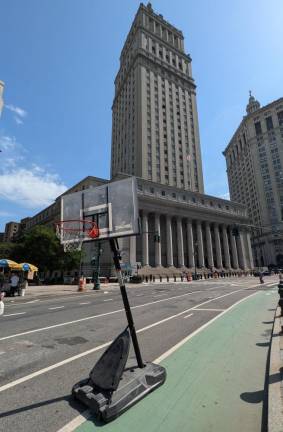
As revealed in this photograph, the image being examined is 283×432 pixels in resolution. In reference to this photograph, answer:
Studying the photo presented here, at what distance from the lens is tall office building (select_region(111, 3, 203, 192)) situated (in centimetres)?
8156

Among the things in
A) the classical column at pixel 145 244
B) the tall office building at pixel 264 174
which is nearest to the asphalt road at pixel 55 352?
the classical column at pixel 145 244

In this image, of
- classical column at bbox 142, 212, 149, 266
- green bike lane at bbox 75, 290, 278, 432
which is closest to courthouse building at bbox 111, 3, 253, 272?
classical column at bbox 142, 212, 149, 266

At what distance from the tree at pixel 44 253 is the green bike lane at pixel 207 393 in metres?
A: 46.8

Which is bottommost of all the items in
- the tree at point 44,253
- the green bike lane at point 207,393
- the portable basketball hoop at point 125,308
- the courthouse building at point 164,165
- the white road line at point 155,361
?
the green bike lane at point 207,393

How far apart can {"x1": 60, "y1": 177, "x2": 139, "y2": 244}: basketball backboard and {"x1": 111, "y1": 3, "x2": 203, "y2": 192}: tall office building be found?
232 ft

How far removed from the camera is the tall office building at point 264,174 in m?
108

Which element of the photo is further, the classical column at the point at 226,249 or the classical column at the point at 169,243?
the classical column at the point at 226,249

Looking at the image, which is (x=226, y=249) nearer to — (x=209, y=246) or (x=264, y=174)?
(x=209, y=246)

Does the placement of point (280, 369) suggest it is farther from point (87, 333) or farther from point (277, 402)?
A: point (87, 333)

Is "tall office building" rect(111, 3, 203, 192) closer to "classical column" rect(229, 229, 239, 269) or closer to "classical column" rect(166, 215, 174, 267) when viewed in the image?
"classical column" rect(166, 215, 174, 267)

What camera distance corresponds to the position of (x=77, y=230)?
584 cm

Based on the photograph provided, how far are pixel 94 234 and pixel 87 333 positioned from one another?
4446 mm

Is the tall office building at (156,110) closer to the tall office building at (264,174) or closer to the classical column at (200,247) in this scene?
the classical column at (200,247)

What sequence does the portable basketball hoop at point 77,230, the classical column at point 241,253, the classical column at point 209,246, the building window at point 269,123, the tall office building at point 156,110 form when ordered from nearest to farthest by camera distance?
the portable basketball hoop at point 77,230 < the classical column at point 209,246 < the tall office building at point 156,110 < the classical column at point 241,253 < the building window at point 269,123
